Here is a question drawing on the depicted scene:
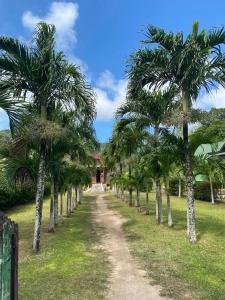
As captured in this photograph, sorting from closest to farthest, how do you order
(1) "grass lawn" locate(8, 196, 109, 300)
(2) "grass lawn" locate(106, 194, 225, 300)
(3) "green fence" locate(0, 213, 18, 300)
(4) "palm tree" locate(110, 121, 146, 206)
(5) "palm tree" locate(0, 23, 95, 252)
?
1. (3) "green fence" locate(0, 213, 18, 300)
2. (1) "grass lawn" locate(8, 196, 109, 300)
3. (2) "grass lawn" locate(106, 194, 225, 300)
4. (5) "palm tree" locate(0, 23, 95, 252)
5. (4) "palm tree" locate(110, 121, 146, 206)

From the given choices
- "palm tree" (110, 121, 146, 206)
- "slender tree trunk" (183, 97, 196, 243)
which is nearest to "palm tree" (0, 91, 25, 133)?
"slender tree trunk" (183, 97, 196, 243)

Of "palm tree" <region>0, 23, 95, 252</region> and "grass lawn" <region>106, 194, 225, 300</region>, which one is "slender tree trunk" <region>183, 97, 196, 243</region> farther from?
"palm tree" <region>0, 23, 95, 252</region>

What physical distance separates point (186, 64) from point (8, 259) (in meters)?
10.1

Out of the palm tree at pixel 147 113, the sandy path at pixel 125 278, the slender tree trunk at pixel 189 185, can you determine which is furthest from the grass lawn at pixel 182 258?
the palm tree at pixel 147 113

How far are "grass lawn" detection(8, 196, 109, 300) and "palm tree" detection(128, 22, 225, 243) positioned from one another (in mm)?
3698

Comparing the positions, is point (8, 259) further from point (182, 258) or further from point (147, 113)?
point (147, 113)

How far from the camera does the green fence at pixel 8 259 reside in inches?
132

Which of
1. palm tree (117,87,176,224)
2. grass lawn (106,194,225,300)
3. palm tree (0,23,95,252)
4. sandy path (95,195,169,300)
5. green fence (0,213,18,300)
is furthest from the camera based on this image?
palm tree (117,87,176,224)

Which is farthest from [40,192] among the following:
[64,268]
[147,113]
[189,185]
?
[147,113]

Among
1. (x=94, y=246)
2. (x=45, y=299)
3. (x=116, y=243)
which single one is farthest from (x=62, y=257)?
(x=45, y=299)

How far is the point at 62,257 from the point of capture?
34.8ft

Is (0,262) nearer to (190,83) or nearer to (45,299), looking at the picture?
(45,299)

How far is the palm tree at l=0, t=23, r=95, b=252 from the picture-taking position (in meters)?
11.4

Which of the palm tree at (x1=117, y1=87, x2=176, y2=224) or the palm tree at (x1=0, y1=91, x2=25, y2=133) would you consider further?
the palm tree at (x1=117, y1=87, x2=176, y2=224)
